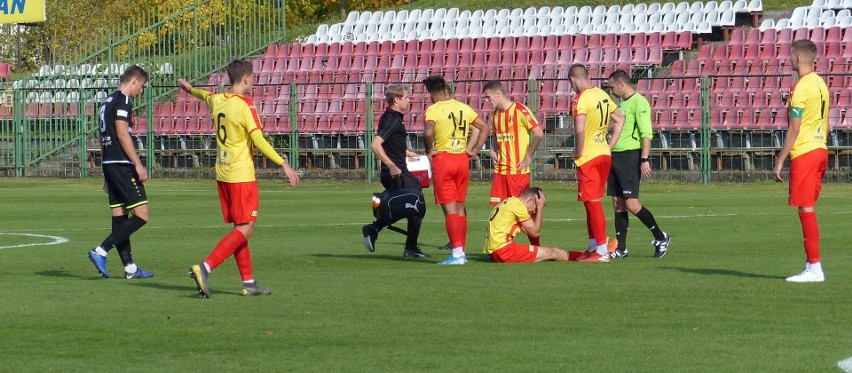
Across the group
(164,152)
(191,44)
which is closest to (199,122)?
(164,152)

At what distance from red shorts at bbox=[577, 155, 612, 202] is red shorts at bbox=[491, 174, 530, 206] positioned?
88 cm

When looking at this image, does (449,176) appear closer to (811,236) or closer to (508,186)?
(508,186)

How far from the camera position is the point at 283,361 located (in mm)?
8180

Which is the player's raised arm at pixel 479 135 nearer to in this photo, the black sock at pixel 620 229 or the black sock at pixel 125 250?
the black sock at pixel 620 229

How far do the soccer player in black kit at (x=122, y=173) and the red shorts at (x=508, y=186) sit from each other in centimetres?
381

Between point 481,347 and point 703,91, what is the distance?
26.2 meters

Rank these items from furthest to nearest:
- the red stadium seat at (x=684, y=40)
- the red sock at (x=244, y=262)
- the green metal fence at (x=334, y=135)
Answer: the red stadium seat at (x=684, y=40), the green metal fence at (x=334, y=135), the red sock at (x=244, y=262)

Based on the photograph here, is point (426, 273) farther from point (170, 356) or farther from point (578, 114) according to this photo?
point (170, 356)

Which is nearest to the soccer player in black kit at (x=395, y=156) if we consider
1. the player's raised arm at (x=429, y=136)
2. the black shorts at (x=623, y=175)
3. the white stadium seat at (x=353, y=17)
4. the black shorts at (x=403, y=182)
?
the black shorts at (x=403, y=182)

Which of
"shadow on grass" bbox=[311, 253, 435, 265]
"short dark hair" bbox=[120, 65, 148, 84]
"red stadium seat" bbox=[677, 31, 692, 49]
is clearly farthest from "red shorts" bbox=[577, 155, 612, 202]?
"red stadium seat" bbox=[677, 31, 692, 49]

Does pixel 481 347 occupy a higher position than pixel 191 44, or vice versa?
pixel 191 44

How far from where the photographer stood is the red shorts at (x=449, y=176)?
46.4 feet

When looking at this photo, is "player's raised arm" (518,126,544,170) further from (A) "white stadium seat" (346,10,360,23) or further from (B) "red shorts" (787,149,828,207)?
(A) "white stadium seat" (346,10,360,23)

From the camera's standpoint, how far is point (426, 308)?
414 inches
